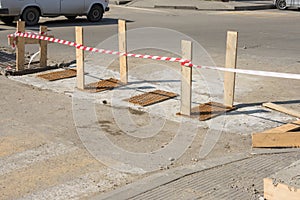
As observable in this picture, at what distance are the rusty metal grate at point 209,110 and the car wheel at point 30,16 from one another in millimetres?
12297

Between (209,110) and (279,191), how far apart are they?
12.1 ft

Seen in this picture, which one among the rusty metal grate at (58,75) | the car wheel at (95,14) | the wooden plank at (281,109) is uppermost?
the car wheel at (95,14)

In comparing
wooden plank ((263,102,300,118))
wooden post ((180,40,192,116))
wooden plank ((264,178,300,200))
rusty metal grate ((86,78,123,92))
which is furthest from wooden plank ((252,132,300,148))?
rusty metal grate ((86,78,123,92))

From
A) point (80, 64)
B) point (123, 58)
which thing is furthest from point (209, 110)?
point (80, 64)

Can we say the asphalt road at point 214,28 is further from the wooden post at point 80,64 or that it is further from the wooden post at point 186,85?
the wooden post at point 186,85

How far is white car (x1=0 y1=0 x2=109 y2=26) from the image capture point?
753 inches

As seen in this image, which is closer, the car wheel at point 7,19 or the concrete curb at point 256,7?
Result: the car wheel at point 7,19

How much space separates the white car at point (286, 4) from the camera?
29727 millimetres

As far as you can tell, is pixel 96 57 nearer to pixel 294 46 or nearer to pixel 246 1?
pixel 294 46

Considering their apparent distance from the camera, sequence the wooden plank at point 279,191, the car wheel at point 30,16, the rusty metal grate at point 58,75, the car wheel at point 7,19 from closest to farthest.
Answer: the wooden plank at point 279,191, the rusty metal grate at point 58,75, the car wheel at point 30,16, the car wheel at point 7,19

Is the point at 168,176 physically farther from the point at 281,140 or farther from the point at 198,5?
the point at 198,5

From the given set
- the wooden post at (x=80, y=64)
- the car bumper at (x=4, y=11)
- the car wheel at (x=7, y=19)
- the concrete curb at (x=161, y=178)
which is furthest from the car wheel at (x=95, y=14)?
the concrete curb at (x=161, y=178)

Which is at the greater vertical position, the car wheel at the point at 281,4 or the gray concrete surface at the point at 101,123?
the car wheel at the point at 281,4

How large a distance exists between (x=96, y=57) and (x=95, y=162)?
7.02m
